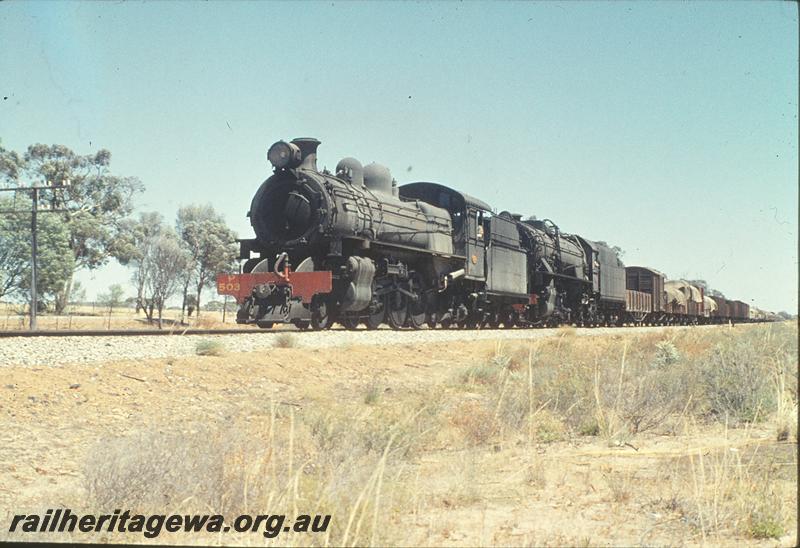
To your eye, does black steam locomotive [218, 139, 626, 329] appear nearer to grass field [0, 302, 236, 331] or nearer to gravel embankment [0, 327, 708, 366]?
gravel embankment [0, 327, 708, 366]

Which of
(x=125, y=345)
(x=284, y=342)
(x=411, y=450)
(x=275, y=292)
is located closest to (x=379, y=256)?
(x=275, y=292)

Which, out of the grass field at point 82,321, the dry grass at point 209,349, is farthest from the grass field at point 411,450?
the grass field at point 82,321

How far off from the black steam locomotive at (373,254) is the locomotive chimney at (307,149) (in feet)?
0.08

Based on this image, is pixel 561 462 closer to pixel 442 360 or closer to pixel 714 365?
pixel 714 365

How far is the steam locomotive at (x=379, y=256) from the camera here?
16.9m

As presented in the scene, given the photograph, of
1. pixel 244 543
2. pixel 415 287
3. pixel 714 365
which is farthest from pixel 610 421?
pixel 415 287

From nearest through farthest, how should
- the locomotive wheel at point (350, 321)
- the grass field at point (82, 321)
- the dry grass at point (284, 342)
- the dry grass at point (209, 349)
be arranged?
the dry grass at point (209, 349) < the dry grass at point (284, 342) < the locomotive wheel at point (350, 321) < the grass field at point (82, 321)

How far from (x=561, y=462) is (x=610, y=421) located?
1.30m

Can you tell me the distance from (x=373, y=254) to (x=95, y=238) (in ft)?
125

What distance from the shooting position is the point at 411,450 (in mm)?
6363

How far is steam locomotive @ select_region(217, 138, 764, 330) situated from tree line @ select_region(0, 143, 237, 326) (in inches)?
870

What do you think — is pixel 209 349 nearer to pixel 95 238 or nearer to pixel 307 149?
pixel 307 149

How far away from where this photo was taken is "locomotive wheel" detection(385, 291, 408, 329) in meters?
19.3

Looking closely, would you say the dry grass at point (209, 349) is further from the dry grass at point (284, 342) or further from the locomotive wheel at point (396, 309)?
the locomotive wheel at point (396, 309)
